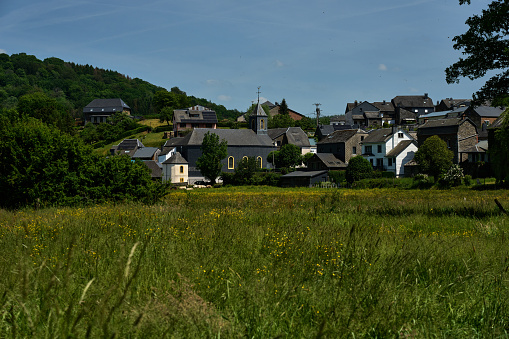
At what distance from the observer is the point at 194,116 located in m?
109

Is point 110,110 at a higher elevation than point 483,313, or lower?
higher

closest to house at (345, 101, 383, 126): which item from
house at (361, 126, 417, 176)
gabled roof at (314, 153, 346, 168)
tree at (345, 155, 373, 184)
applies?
house at (361, 126, 417, 176)

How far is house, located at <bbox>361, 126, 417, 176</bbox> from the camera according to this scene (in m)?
64.9

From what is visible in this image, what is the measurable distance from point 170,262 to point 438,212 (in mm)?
11439

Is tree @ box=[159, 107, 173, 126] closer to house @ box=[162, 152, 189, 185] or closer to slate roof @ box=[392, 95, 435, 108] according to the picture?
house @ box=[162, 152, 189, 185]

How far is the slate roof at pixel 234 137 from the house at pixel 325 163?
16.0 meters

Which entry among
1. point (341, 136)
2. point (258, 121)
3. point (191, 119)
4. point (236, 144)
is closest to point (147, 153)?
point (236, 144)

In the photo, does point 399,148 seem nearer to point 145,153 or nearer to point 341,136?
point 341,136

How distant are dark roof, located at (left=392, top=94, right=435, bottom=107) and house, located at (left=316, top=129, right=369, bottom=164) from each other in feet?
164

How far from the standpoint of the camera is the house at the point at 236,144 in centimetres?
7781

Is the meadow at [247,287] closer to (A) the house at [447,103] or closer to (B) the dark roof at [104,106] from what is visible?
(A) the house at [447,103]

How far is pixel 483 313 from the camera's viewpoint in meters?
4.11

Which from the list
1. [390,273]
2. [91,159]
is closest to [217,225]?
[390,273]

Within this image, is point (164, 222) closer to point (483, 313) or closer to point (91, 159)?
point (483, 313)
